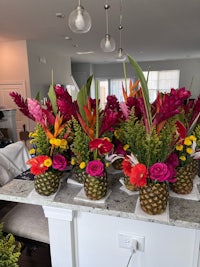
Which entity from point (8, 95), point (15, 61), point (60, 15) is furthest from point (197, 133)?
point (8, 95)

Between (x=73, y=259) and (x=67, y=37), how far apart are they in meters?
4.90

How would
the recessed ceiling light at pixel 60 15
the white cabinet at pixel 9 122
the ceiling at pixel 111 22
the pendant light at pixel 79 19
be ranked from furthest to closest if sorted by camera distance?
the white cabinet at pixel 9 122 < the recessed ceiling light at pixel 60 15 < the ceiling at pixel 111 22 < the pendant light at pixel 79 19

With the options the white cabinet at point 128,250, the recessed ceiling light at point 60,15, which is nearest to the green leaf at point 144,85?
the white cabinet at point 128,250

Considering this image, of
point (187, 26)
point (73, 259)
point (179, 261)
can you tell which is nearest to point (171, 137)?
point (179, 261)

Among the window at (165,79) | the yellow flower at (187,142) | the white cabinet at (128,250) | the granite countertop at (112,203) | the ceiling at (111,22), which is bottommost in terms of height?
the white cabinet at (128,250)

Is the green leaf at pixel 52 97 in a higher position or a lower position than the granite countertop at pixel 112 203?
higher

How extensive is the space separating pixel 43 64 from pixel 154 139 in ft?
19.9

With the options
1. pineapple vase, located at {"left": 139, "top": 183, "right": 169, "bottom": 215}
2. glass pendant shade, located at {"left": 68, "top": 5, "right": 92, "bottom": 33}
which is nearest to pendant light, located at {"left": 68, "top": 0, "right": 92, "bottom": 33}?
glass pendant shade, located at {"left": 68, "top": 5, "right": 92, "bottom": 33}

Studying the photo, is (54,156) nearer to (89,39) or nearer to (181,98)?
(181,98)

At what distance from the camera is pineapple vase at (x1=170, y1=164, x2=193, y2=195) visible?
0.87m

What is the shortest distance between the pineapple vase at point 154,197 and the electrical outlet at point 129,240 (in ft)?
0.91

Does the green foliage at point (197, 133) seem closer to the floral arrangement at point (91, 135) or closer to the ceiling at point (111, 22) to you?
the floral arrangement at point (91, 135)

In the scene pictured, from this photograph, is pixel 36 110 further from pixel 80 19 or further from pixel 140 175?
pixel 80 19

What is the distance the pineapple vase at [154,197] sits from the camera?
0.74 m
